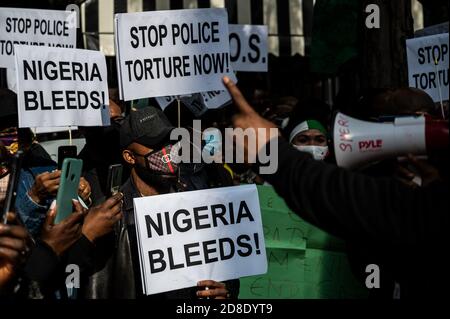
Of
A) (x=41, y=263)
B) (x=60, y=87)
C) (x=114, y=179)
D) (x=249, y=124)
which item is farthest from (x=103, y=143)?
(x=249, y=124)

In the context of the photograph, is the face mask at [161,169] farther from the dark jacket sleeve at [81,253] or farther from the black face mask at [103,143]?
the black face mask at [103,143]

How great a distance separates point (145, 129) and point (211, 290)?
1.02 meters

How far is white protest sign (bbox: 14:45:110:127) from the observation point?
4602 millimetres

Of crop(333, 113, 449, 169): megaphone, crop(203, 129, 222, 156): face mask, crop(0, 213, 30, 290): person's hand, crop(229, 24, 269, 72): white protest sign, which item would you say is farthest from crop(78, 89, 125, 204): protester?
crop(333, 113, 449, 169): megaphone

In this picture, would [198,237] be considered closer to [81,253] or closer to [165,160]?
[165,160]

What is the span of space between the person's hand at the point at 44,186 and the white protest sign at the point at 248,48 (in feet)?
11.6

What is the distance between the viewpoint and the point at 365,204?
2.45 metres

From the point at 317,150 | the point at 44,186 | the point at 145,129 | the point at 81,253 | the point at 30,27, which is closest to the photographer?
the point at 81,253

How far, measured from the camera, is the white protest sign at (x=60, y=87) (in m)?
4.60

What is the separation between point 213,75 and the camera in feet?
16.7

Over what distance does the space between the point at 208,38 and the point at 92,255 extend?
2.03 meters

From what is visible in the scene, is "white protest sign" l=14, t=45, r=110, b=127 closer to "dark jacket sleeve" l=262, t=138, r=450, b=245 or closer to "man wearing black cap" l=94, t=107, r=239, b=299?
"man wearing black cap" l=94, t=107, r=239, b=299
